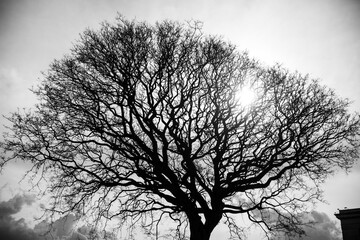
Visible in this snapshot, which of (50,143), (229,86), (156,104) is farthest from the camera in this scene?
(229,86)

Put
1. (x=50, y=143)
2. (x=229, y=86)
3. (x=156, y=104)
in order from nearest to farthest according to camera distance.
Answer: (x=50, y=143), (x=156, y=104), (x=229, y=86)

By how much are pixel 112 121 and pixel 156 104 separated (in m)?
2.22

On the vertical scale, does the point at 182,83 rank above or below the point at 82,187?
above

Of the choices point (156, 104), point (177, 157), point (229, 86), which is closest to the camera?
point (156, 104)

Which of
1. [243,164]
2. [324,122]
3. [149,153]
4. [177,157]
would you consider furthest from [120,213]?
[324,122]

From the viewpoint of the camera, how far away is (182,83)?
1162 cm

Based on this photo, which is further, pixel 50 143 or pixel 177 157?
pixel 177 157

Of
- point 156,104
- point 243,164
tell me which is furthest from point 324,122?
point 156,104

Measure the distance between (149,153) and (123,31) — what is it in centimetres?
571

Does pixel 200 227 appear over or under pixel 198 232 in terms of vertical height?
over

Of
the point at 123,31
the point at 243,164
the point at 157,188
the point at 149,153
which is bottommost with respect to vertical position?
the point at 157,188

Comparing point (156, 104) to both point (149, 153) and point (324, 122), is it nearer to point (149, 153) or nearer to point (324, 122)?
point (149, 153)

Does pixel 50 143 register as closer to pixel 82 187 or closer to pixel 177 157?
pixel 82 187

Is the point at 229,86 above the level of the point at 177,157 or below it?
above
